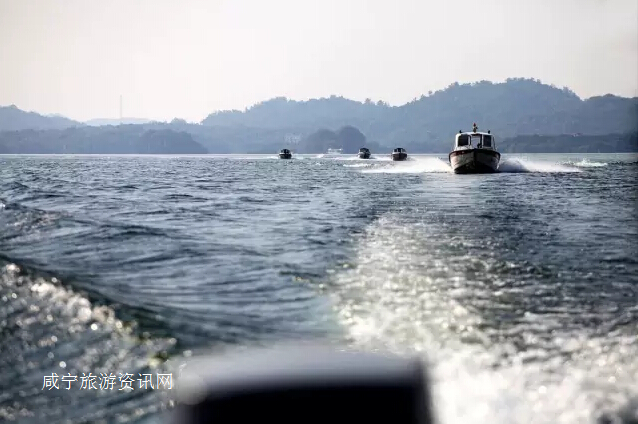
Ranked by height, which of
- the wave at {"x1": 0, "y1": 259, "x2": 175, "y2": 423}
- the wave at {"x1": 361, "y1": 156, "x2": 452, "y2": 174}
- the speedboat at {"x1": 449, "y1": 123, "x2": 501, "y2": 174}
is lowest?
the wave at {"x1": 0, "y1": 259, "x2": 175, "y2": 423}

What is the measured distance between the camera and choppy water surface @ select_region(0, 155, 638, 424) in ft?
20.1

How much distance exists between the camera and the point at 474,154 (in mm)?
59188

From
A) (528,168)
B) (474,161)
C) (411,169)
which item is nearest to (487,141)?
(474,161)

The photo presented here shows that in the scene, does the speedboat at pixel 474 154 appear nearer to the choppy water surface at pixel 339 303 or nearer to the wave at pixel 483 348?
the choppy water surface at pixel 339 303

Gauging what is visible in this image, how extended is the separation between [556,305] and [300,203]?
21.1m

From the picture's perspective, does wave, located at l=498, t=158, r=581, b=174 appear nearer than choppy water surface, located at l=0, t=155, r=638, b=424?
No

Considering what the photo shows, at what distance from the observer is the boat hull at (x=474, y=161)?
194 feet

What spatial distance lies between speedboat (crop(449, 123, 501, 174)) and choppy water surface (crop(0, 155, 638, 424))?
125 feet

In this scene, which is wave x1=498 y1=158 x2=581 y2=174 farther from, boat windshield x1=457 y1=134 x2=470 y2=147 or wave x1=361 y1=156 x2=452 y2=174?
boat windshield x1=457 y1=134 x2=470 y2=147

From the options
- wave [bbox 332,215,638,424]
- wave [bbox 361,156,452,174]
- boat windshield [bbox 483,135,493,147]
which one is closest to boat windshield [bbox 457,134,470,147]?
boat windshield [bbox 483,135,493,147]

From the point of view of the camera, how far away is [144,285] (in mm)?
11445

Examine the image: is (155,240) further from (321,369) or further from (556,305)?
(321,369)

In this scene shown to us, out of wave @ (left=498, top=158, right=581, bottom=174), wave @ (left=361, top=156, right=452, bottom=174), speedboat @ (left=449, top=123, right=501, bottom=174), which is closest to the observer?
speedboat @ (left=449, top=123, right=501, bottom=174)

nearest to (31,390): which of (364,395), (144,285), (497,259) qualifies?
(364,395)
